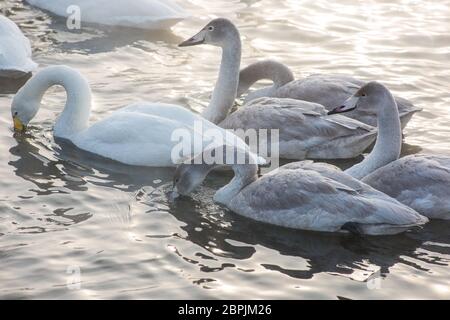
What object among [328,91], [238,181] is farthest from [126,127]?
[328,91]

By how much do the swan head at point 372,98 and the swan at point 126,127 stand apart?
38.8 inches

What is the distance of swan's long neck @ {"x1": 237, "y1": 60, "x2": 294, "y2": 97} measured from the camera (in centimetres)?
1135

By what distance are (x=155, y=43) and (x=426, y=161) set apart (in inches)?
210

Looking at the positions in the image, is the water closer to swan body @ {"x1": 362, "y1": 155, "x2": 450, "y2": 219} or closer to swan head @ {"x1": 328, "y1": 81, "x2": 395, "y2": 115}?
swan body @ {"x1": 362, "y1": 155, "x2": 450, "y2": 219}

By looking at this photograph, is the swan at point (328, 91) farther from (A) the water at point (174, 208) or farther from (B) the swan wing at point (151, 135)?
(B) the swan wing at point (151, 135)

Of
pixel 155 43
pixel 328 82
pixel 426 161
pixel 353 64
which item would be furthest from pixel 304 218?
pixel 155 43

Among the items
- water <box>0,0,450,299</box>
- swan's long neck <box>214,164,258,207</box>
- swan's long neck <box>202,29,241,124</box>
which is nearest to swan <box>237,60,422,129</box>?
water <box>0,0,450,299</box>

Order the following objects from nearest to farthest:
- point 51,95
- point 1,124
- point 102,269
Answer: point 102,269, point 1,124, point 51,95

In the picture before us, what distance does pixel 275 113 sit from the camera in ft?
32.9

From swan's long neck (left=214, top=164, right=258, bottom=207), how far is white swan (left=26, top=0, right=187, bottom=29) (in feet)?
15.9

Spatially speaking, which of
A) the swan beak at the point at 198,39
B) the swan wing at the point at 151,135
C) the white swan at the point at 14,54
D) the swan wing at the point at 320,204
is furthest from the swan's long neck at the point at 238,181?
the white swan at the point at 14,54

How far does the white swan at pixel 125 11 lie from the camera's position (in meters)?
13.4
